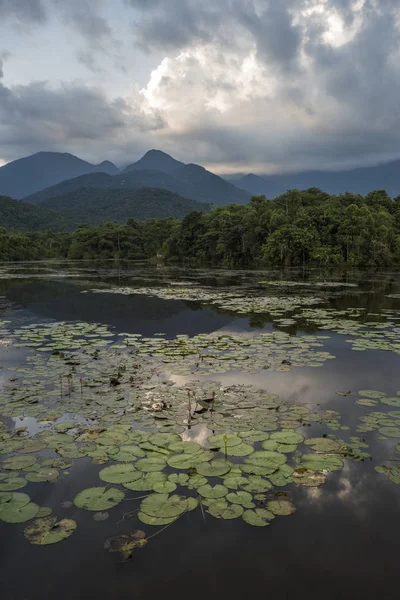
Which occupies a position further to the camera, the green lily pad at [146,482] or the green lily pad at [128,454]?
the green lily pad at [128,454]

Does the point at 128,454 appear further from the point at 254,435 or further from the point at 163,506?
the point at 254,435

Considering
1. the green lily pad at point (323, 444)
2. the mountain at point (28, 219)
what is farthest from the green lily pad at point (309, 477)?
the mountain at point (28, 219)

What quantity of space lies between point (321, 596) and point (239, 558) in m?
0.64

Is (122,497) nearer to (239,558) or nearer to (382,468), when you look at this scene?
(239,558)

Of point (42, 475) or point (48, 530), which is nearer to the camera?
point (48, 530)

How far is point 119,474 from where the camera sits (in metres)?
3.97

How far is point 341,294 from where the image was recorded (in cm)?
2039

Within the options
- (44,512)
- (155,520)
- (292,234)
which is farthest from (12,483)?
(292,234)

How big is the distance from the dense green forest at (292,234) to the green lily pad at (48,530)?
50.3 meters

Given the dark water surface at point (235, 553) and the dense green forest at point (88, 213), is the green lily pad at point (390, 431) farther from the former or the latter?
the dense green forest at point (88, 213)

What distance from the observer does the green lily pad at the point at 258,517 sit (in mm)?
3316

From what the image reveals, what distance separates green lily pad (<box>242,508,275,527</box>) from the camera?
3316 millimetres

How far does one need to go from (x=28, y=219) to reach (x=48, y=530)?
146865 millimetres

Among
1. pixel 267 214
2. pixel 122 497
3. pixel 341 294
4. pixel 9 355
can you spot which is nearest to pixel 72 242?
pixel 267 214
